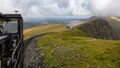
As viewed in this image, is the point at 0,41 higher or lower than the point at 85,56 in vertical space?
higher

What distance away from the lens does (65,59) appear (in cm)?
5972

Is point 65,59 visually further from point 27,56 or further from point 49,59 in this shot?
point 27,56

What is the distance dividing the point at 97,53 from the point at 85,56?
4.60 meters

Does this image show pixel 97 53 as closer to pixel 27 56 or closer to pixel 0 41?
pixel 27 56

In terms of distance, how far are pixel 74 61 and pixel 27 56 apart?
1144 centimetres

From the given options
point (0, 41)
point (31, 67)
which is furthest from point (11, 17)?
point (31, 67)

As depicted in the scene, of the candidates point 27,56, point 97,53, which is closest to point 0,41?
point 27,56

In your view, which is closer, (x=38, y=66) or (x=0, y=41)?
(x=0, y=41)

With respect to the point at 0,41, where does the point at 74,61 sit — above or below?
below

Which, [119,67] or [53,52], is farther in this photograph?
[53,52]

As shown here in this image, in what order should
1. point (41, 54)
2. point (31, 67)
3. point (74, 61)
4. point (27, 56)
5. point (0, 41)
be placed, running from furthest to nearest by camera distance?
point (41, 54)
point (27, 56)
point (74, 61)
point (31, 67)
point (0, 41)

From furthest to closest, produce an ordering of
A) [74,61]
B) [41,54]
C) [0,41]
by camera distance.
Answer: [41,54] < [74,61] < [0,41]

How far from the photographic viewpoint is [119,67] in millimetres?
54781

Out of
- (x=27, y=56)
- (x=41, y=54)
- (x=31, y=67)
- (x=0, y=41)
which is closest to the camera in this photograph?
(x=0, y=41)
